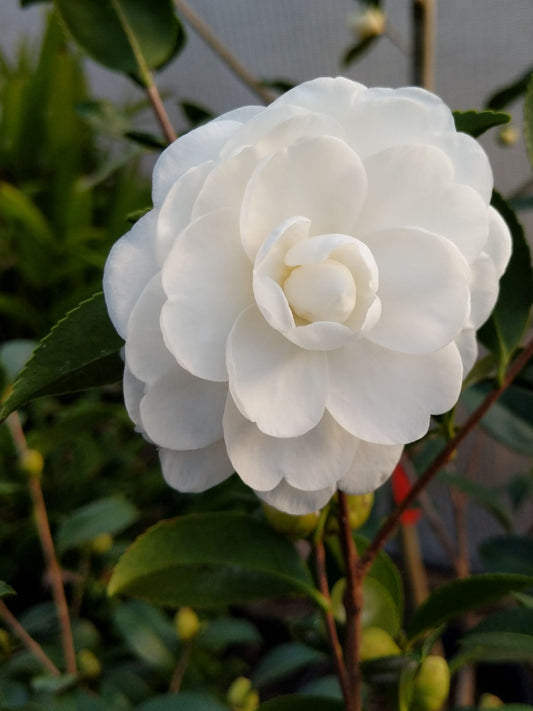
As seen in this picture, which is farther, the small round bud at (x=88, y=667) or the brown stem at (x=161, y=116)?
the small round bud at (x=88, y=667)

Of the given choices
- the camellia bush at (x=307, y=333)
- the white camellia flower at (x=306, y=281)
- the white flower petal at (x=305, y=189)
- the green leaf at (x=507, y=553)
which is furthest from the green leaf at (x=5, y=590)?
the green leaf at (x=507, y=553)

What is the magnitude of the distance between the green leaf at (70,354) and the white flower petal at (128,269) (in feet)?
0.14

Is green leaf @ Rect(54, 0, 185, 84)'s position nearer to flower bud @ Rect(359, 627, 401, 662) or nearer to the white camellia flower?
the white camellia flower

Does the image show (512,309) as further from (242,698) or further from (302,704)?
(242,698)

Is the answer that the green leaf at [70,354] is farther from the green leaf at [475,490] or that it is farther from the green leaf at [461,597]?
the green leaf at [475,490]

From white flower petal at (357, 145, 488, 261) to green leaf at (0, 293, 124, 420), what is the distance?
15 centimetres

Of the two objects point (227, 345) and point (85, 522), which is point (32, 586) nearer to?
point (85, 522)

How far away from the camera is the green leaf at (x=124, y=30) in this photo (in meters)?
0.53

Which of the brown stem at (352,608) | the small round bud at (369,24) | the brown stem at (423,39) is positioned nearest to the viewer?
the brown stem at (352,608)

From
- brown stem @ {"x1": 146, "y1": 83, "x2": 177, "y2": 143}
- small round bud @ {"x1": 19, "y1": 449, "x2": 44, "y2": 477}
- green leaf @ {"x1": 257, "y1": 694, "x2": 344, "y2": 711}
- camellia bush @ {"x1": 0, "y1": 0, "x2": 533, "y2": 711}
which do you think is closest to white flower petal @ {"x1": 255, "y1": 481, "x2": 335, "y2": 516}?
camellia bush @ {"x1": 0, "y1": 0, "x2": 533, "y2": 711}

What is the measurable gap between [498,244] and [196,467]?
196mm

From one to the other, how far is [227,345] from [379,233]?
94mm

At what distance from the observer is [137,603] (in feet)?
2.84

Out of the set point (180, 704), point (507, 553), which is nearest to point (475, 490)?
point (507, 553)
